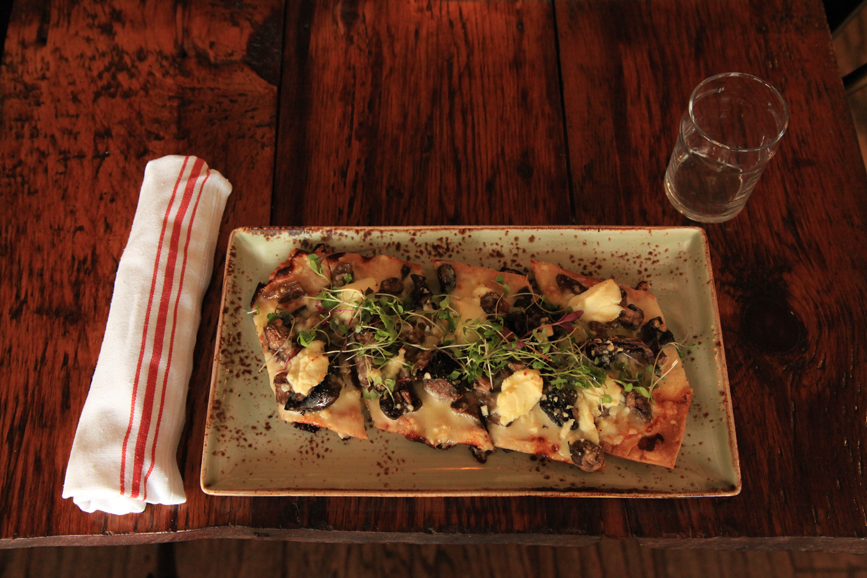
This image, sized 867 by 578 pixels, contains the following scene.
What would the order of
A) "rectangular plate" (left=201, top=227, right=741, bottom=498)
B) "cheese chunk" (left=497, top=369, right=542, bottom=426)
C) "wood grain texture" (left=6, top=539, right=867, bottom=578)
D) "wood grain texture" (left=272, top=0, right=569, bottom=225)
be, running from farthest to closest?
"wood grain texture" (left=6, top=539, right=867, bottom=578) < "wood grain texture" (left=272, top=0, right=569, bottom=225) < "rectangular plate" (left=201, top=227, right=741, bottom=498) < "cheese chunk" (left=497, top=369, right=542, bottom=426)

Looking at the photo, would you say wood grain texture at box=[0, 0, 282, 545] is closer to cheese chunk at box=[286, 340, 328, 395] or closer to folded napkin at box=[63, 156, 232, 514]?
folded napkin at box=[63, 156, 232, 514]

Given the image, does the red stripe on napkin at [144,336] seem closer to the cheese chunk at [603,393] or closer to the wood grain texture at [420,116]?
the wood grain texture at [420,116]

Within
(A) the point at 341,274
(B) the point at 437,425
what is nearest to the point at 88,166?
(A) the point at 341,274

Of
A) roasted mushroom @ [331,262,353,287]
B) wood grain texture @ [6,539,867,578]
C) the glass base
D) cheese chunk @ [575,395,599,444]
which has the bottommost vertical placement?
wood grain texture @ [6,539,867,578]

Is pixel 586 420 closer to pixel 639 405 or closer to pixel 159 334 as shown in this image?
pixel 639 405

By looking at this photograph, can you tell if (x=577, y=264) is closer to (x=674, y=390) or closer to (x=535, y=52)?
(x=674, y=390)

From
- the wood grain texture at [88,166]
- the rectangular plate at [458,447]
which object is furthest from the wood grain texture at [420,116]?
the rectangular plate at [458,447]

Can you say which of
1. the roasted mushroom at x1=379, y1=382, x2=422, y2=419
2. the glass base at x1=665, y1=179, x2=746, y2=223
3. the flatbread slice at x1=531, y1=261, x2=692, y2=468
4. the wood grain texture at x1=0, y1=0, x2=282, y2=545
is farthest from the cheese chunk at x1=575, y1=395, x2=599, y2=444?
the wood grain texture at x1=0, y1=0, x2=282, y2=545

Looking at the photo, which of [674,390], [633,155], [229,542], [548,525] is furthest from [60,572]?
[633,155]

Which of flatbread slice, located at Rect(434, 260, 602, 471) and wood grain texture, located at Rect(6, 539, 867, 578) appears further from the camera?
wood grain texture, located at Rect(6, 539, 867, 578)
